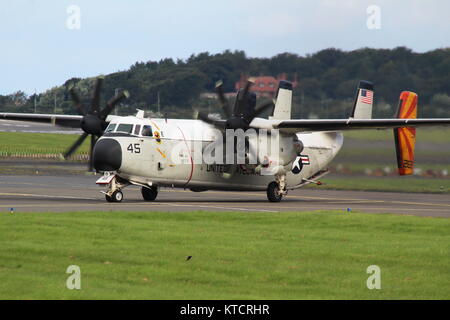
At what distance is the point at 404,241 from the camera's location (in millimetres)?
18141

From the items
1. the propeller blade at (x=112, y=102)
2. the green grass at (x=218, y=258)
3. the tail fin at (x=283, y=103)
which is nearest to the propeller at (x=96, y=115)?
the propeller blade at (x=112, y=102)

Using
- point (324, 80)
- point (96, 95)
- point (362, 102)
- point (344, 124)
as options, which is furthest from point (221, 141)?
point (324, 80)

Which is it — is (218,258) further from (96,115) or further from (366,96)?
(366,96)

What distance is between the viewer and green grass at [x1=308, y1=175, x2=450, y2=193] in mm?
39375

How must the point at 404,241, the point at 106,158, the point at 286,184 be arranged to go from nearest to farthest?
the point at 404,241 → the point at 106,158 → the point at 286,184

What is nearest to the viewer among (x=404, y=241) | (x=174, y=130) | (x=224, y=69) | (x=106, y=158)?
(x=404, y=241)

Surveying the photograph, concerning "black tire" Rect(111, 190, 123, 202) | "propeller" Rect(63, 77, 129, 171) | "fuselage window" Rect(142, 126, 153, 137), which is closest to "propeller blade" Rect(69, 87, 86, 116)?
"propeller" Rect(63, 77, 129, 171)

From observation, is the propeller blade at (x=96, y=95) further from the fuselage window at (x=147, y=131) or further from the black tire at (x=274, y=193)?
the black tire at (x=274, y=193)

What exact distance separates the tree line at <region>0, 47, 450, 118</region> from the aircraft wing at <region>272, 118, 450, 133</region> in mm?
5555

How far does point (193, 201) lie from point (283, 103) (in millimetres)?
6378

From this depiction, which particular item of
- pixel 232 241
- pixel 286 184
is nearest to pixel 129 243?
pixel 232 241

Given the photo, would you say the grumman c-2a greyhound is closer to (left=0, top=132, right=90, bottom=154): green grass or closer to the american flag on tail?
the american flag on tail
